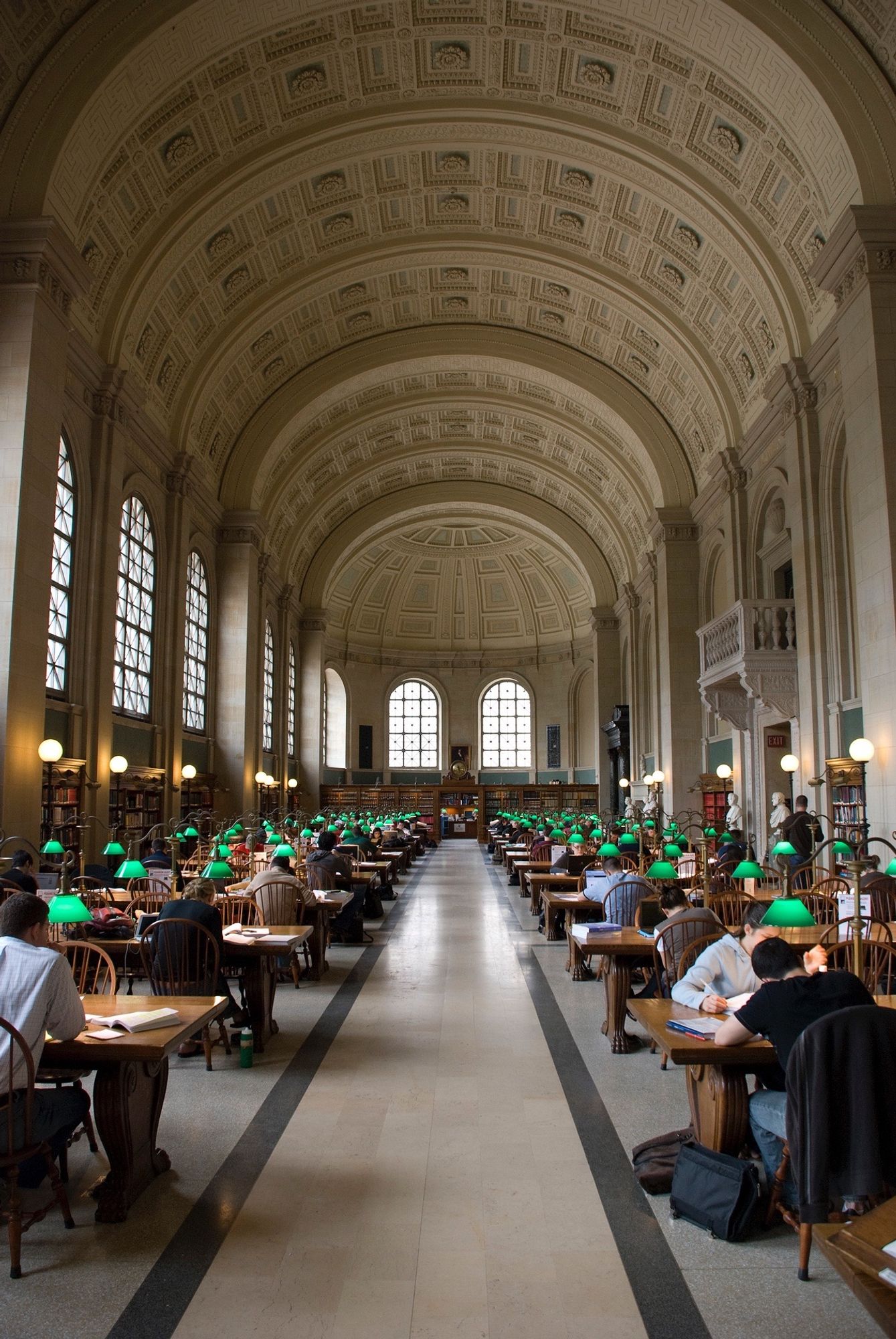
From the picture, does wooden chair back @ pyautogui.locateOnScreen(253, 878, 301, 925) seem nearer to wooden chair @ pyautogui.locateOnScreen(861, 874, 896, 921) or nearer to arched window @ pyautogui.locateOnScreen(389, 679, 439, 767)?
wooden chair @ pyautogui.locateOnScreen(861, 874, 896, 921)

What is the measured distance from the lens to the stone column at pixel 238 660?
22.7 metres

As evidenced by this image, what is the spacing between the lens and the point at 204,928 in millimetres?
6227

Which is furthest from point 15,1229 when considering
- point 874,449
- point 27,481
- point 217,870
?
point 874,449

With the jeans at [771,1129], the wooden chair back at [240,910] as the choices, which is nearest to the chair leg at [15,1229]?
the jeans at [771,1129]

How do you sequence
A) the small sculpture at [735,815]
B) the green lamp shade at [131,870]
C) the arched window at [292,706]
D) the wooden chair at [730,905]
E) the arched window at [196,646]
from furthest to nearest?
the arched window at [292,706]
the arched window at [196,646]
the small sculpture at [735,815]
the wooden chair at [730,905]
the green lamp shade at [131,870]

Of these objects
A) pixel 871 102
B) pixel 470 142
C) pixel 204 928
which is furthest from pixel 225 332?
pixel 204 928

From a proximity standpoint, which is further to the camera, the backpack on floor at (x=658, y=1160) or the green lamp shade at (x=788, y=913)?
the backpack on floor at (x=658, y=1160)

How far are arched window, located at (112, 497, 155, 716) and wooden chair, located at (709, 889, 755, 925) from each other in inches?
429

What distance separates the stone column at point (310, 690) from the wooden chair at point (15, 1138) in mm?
28704

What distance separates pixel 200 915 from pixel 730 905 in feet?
17.5

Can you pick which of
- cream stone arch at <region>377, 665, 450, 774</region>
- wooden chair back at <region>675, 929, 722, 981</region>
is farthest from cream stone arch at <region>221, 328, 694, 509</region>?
wooden chair back at <region>675, 929, 722, 981</region>

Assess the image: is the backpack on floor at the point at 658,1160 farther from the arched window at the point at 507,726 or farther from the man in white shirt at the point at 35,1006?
the arched window at the point at 507,726

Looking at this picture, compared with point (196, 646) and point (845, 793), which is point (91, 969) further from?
point (196, 646)

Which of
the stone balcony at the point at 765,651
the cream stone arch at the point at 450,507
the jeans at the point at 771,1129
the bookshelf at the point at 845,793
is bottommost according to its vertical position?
the jeans at the point at 771,1129
